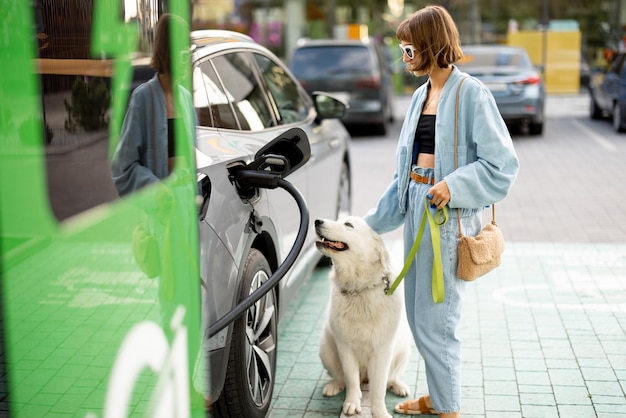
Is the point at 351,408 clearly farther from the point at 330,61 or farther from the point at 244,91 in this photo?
the point at 330,61

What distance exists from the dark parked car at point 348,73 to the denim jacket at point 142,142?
41.0 feet

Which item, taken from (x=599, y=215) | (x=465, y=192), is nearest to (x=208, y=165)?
(x=465, y=192)

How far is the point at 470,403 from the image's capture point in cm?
395

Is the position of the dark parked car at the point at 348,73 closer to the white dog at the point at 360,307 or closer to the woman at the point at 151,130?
the white dog at the point at 360,307

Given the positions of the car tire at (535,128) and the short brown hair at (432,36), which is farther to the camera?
the car tire at (535,128)

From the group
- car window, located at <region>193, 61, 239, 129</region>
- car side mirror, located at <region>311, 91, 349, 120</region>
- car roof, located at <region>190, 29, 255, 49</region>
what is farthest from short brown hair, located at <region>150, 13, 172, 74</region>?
car side mirror, located at <region>311, 91, 349, 120</region>

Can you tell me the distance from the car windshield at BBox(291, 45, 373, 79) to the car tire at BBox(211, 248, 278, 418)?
11.2 meters

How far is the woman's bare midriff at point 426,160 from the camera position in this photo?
344 cm

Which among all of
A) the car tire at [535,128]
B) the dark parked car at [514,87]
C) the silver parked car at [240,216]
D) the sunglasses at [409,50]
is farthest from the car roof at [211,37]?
the car tire at [535,128]

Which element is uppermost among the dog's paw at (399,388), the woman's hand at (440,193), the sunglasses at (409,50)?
the sunglasses at (409,50)

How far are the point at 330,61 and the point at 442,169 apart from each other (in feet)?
39.0

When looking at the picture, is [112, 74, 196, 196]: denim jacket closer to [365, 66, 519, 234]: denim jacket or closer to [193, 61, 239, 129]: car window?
[193, 61, 239, 129]: car window

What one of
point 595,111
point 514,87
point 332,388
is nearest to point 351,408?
point 332,388

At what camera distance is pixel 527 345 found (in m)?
4.73
